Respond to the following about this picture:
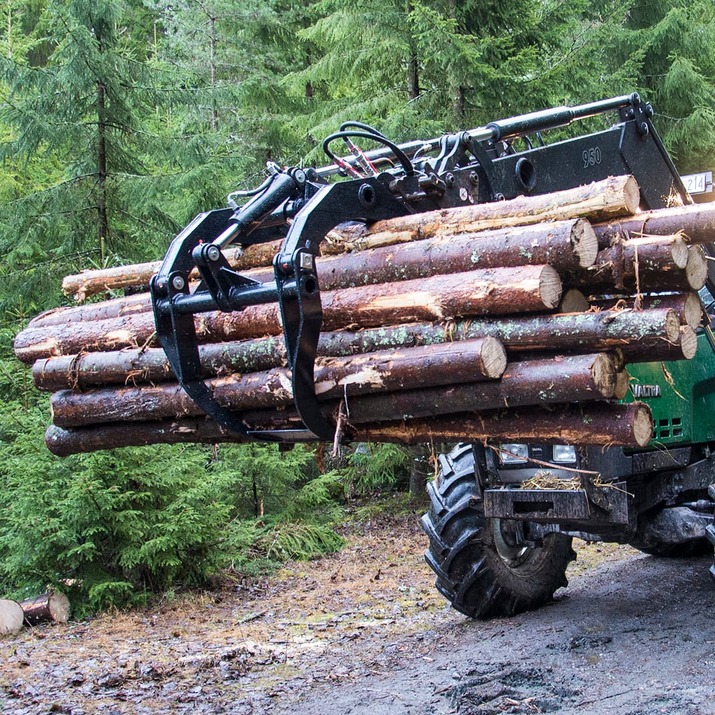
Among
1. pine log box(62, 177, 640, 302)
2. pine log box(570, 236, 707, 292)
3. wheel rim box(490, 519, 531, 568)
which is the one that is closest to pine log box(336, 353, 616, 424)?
pine log box(570, 236, 707, 292)

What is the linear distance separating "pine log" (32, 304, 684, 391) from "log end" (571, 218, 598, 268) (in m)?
0.26

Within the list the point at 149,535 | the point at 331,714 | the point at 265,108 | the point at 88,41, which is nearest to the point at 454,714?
the point at 331,714

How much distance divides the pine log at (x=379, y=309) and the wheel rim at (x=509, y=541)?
2.85 meters

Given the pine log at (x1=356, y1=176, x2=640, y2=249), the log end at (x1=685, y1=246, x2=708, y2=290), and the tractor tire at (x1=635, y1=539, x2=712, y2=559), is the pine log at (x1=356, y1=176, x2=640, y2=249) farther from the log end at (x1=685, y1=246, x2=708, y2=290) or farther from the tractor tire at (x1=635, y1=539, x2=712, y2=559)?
the tractor tire at (x1=635, y1=539, x2=712, y2=559)

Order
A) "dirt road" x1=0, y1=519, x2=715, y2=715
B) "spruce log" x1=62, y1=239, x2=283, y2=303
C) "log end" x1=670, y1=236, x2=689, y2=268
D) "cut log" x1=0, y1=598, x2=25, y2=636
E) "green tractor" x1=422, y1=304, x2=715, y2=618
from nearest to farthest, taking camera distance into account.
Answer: "log end" x1=670, y1=236, x2=689, y2=268, "dirt road" x1=0, y1=519, x2=715, y2=715, "spruce log" x1=62, y1=239, x2=283, y2=303, "green tractor" x1=422, y1=304, x2=715, y2=618, "cut log" x1=0, y1=598, x2=25, y2=636

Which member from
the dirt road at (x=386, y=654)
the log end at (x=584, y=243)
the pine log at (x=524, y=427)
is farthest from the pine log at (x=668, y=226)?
the dirt road at (x=386, y=654)

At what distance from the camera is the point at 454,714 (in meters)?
4.99

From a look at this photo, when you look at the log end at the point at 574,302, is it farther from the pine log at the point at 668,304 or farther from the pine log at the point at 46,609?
the pine log at the point at 46,609

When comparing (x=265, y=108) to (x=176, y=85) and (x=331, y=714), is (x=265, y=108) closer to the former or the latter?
(x=176, y=85)

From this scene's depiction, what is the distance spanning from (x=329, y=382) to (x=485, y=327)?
88 centimetres

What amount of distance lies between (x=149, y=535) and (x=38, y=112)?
5828 millimetres

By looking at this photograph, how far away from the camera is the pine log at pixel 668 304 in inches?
167

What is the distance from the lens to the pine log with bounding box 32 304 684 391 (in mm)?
4129

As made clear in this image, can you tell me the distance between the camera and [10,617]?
820cm
